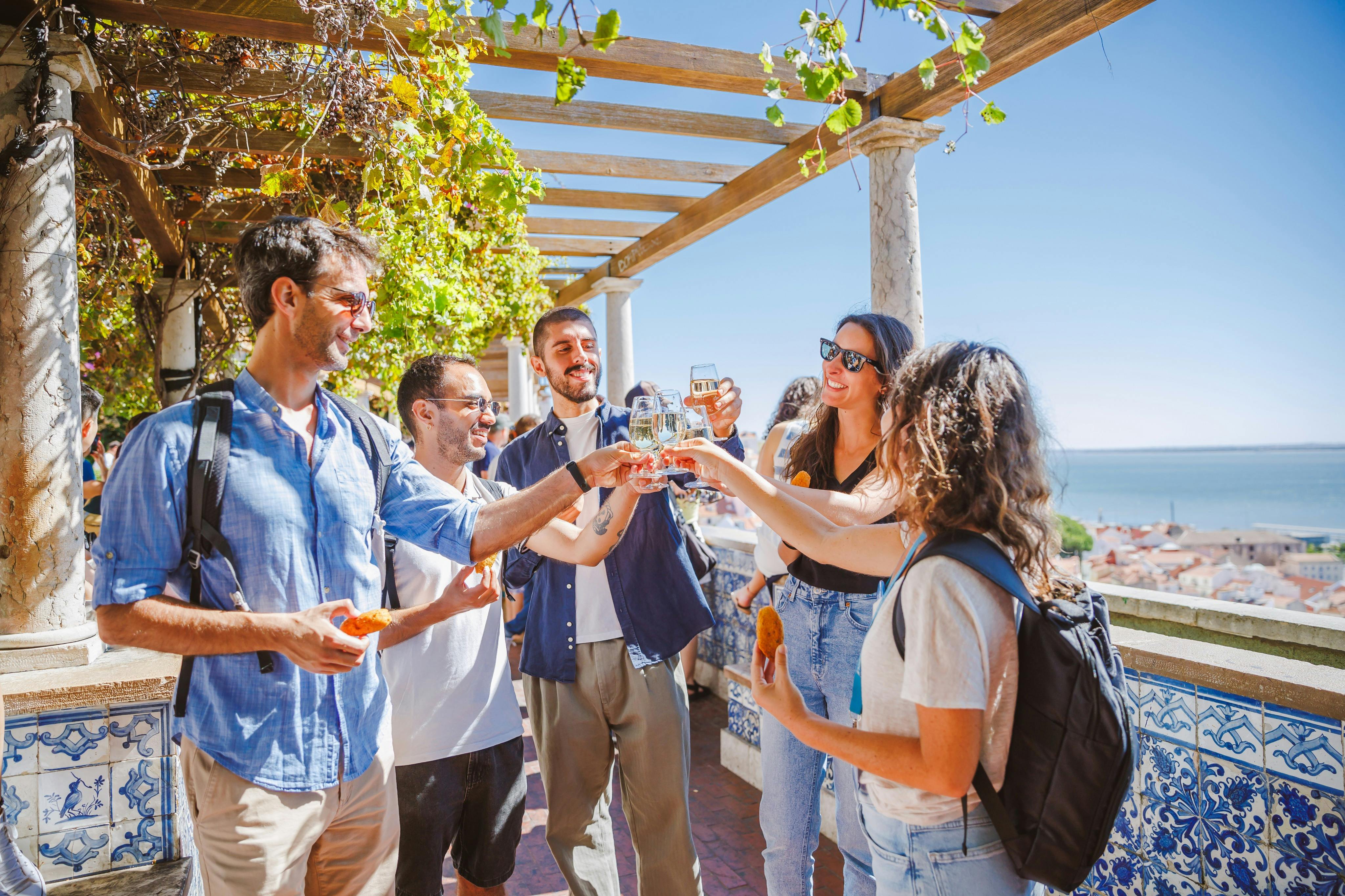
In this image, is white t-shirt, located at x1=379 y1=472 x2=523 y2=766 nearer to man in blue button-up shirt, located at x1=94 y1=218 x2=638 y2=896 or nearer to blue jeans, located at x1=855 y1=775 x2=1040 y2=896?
man in blue button-up shirt, located at x1=94 y1=218 x2=638 y2=896

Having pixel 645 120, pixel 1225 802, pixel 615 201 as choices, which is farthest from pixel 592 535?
pixel 615 201

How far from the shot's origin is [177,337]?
6.09 metres

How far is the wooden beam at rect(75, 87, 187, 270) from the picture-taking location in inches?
132

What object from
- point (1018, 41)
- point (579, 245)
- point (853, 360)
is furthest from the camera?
point (579, 245)

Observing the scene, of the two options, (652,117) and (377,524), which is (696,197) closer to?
(652,117)

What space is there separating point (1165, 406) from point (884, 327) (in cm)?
13459

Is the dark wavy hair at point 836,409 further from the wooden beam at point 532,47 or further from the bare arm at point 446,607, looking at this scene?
the wooden beam at point 532,47

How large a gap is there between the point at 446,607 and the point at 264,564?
57 cm

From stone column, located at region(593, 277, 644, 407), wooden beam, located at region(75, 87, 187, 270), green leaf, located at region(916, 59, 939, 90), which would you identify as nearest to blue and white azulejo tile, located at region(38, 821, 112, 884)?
wooden beam, located at region(75, 87, 187, 270)

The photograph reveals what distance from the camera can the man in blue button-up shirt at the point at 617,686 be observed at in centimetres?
238

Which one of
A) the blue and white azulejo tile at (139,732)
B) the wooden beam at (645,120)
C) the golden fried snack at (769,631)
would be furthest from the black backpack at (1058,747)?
the wooden beam at (645,120)

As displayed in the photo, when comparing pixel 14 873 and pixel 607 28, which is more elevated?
pixel 607 28

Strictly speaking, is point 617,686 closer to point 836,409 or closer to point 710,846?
point 836,409

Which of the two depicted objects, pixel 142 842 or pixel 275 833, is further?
pixel 142 842
